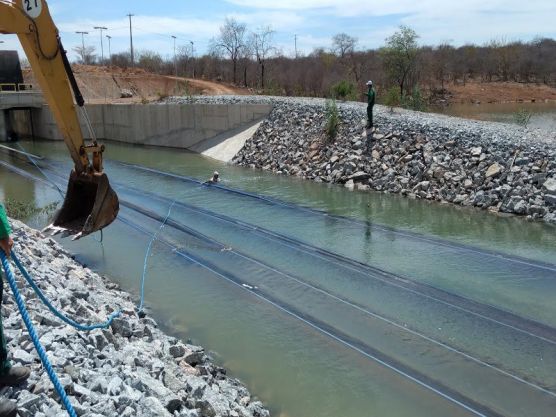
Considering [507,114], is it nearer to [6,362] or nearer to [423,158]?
[423,158]

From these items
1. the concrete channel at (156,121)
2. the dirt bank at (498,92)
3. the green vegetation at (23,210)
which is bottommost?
the green vegetation at (23,210)

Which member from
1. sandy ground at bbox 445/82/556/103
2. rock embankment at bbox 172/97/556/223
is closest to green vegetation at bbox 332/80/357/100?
rock embankment at bbox 172/97/556/223

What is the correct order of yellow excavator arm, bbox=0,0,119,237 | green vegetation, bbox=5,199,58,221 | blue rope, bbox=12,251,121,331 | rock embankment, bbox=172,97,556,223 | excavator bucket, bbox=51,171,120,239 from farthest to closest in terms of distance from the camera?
rock embankment, bbox=172,97,556,223 < green vegetation, bbox=5,199,58,221 < excavator bucket, bbox=51,171,120,239 < yellow excavator arm, bbox=0,0,119,237 < blue rope, bbox=12,251,121,331

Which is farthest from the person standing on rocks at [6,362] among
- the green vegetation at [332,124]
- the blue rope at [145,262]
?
the green vegetation at [332,124]

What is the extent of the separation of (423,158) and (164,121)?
17.1m

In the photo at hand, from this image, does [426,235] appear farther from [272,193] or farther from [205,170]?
[205,170]

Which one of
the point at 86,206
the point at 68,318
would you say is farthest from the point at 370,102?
the point at 68,318

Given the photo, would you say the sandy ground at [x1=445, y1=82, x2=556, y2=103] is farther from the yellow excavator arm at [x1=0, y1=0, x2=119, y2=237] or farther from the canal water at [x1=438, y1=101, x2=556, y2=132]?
the yellow excavator arm at [x1=0, y1=0, x2=119, y2=237]

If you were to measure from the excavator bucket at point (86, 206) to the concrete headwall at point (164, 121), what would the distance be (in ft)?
56.5

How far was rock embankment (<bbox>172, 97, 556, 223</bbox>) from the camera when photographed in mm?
13789

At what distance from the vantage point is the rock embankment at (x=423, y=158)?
45.2 feet

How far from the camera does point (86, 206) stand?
826 cm

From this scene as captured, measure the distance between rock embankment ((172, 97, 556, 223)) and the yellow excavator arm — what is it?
32.7 ft

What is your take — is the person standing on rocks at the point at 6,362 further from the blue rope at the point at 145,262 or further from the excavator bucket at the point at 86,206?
the excavator bucket at the point at 86,206
